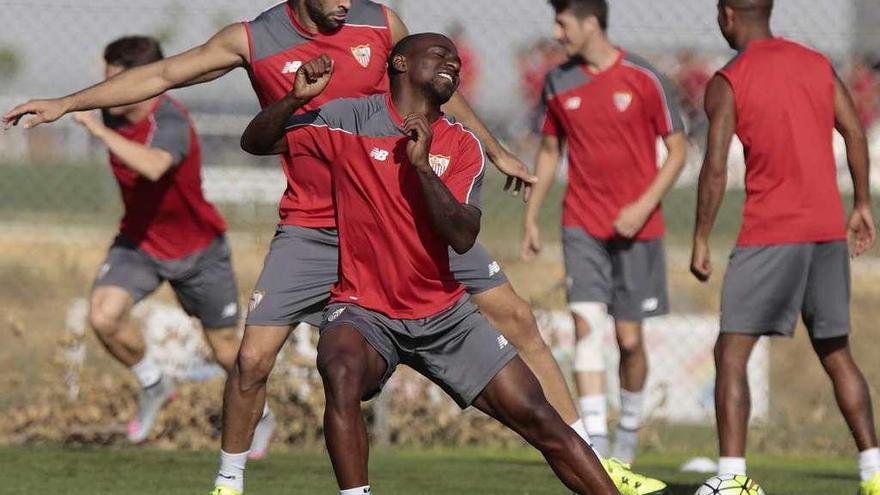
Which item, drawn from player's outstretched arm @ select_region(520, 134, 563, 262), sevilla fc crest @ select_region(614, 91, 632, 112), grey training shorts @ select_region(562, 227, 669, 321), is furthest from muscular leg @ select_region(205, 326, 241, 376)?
sevilla fc crest @ select_region(614, 91, 632, 112)

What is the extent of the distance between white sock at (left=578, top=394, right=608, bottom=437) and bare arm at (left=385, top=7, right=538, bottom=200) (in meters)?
2.53

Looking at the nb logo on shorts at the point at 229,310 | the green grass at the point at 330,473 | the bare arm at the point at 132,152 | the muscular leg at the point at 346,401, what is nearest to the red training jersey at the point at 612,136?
the green grass at the point at 330,473

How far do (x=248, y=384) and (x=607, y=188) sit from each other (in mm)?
3184

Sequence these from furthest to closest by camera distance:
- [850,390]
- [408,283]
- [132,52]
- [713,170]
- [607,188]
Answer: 1. [132,52]
2. [607,188]
3. [850,390]
4. [713,170]
5. [408,283]

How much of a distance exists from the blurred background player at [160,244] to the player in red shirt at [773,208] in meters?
3.40

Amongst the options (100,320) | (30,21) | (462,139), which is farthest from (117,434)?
(462,139)

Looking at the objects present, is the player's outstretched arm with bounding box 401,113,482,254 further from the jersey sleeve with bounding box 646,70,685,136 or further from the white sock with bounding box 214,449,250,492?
the jersey sleeve with bounding box 646,70,685,136

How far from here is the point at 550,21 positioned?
11.7 m

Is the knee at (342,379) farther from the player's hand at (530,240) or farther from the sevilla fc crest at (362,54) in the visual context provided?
the player's hand at (530,240)

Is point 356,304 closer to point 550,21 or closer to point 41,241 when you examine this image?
point 550,21

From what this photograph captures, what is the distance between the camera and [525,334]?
7.02m

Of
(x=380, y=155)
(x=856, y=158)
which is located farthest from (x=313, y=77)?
(x=856, y=158)

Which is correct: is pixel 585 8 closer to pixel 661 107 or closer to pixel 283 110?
pixel 661 107

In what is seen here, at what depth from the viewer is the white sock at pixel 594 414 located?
9.09 meters
